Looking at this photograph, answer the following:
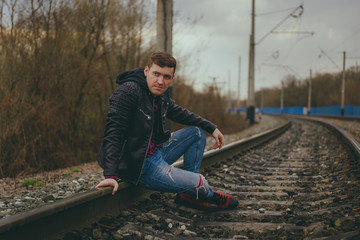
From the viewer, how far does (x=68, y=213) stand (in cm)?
238

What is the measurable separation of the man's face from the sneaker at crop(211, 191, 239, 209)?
1.13m

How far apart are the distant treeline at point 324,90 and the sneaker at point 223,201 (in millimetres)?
48746

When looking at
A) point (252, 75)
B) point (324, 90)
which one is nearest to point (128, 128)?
point (252, 75)

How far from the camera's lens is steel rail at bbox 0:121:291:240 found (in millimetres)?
1968

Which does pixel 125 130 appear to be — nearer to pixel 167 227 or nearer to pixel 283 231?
pixel 167 227

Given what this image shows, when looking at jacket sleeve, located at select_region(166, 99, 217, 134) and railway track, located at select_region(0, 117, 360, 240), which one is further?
jacket sleeve, located at select_region(166, 99, 217, 134)

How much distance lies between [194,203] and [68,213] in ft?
4.23

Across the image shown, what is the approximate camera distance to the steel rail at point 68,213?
197 cm

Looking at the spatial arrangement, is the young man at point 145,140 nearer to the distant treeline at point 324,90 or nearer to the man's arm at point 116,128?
the man's arm at point 116,128

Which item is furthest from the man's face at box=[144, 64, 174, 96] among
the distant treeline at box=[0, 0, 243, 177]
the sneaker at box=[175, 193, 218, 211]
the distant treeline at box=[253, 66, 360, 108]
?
the distant treeline at box=[253, 66, 360, 108]

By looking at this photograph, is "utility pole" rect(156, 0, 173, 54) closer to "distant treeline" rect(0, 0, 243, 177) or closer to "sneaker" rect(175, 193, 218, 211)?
"distant treeline" rect(0, 0, 243, 177)

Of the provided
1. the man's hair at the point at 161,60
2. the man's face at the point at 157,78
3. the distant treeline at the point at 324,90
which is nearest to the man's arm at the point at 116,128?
the man's face at the point at 157,78

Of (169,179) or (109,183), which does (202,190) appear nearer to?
(169,179)

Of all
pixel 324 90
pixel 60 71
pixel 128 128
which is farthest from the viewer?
pixel 324 90
